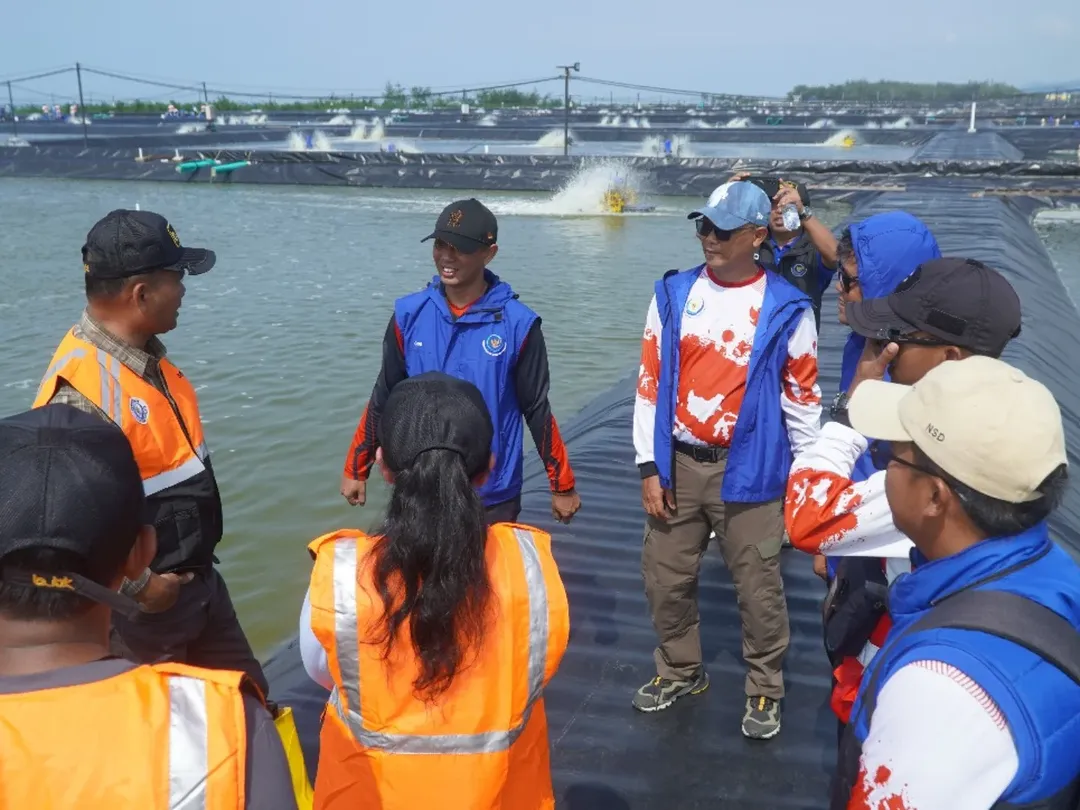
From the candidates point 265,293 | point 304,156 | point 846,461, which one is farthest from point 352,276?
point 304,156

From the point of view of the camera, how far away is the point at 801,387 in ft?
9.43

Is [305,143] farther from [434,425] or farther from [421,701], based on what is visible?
[421,701]

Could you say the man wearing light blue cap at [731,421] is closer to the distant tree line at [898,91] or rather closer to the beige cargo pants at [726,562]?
the beige cargo pants at [726,562]

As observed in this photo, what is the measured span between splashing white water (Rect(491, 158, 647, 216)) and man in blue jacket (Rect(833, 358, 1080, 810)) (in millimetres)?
19838

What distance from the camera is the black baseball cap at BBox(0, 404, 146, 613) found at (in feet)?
3.93

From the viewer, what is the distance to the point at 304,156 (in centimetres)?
2683

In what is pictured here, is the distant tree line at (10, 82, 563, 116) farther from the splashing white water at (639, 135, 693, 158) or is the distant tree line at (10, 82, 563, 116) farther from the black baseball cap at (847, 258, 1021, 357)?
the black baseball cap at (847, 258, 1021, 357)

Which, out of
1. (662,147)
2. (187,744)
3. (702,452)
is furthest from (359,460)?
(662,147)

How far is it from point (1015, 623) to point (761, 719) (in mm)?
1950

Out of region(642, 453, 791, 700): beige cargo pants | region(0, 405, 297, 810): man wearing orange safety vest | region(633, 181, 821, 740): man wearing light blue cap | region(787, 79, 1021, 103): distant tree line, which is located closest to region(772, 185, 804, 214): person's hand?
region(633, 181, 821, 740): man wearing light blue cap

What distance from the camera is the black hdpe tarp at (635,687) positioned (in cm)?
279

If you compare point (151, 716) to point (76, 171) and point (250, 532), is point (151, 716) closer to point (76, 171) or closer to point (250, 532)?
point (250, 532)

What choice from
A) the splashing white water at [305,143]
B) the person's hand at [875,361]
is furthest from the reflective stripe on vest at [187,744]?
the splashing white water at [305,143]

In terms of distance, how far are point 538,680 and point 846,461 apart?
856mm
